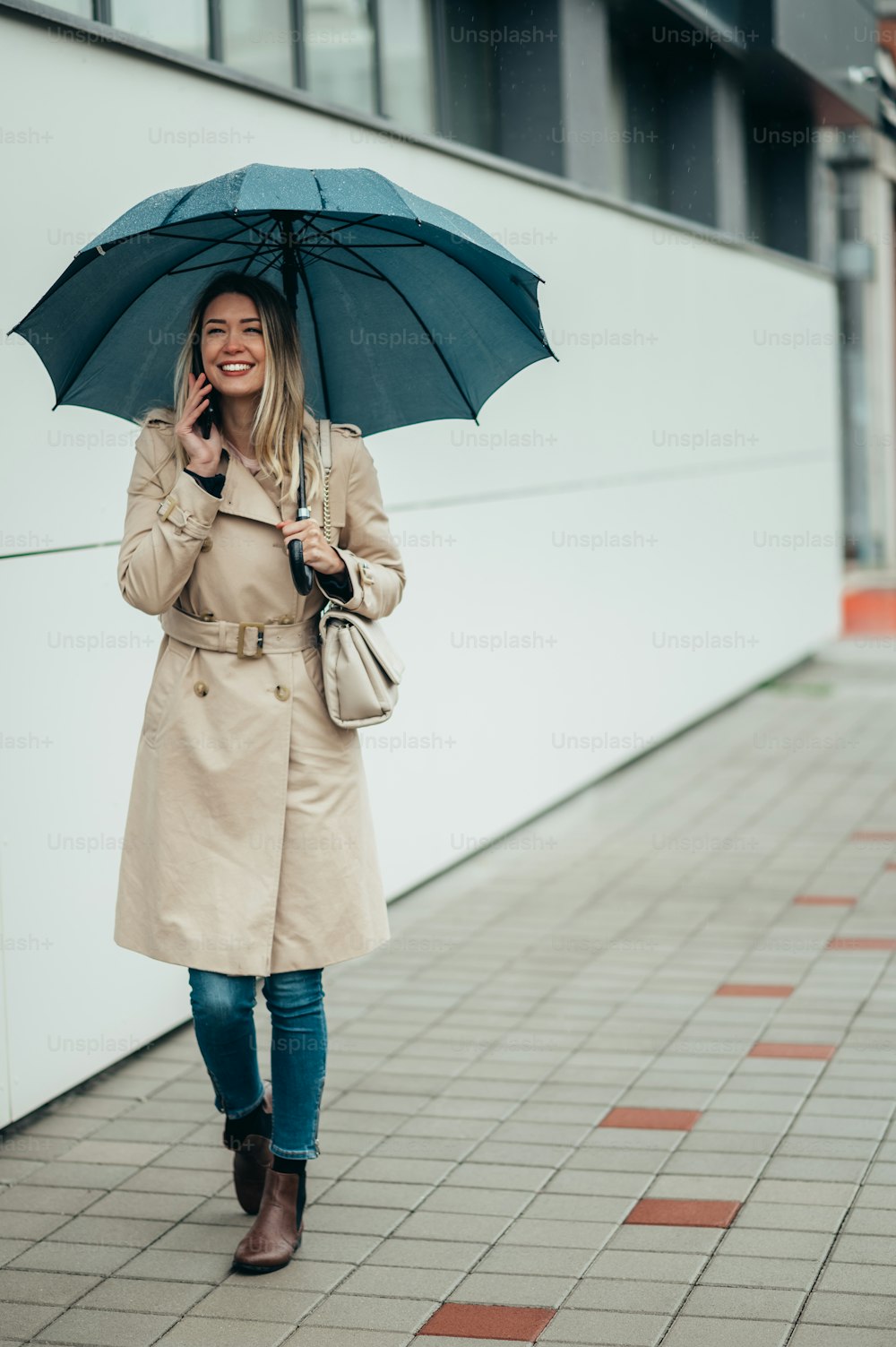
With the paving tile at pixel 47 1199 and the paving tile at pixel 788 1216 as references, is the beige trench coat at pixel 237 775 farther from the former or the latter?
the paving tile at pixel 788 1216

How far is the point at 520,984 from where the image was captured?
6301 millimetres

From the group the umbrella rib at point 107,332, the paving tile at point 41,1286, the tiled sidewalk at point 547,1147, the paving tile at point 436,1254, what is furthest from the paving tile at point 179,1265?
the umbrella rib at point 107,332

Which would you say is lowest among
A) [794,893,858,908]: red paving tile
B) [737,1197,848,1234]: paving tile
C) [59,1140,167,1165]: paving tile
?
[794,893,858,908]: red paving tile

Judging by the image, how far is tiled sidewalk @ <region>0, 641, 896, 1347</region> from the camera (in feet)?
12.3

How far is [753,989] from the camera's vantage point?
6.15 meters

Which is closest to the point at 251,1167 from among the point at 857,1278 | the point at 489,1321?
the point at 489,1321

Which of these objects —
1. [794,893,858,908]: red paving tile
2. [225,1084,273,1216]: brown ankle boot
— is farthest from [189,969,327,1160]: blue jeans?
[794,893,858,908]: red paving tile

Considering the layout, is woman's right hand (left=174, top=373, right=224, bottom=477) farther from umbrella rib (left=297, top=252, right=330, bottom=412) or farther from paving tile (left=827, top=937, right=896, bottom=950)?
paving tile (left=827, top=937, right=896, bottom=950)

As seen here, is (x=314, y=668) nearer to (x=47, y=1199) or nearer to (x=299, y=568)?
(x=299, y=568)

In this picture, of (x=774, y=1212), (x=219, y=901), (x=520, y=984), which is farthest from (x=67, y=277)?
(x=520, y=984)

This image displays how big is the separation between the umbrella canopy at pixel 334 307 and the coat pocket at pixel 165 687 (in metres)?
0.61

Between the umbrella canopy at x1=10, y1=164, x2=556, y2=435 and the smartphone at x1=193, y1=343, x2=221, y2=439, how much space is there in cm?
23

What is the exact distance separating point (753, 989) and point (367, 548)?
2.78 m

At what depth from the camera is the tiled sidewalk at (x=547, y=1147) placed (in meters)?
3.73
